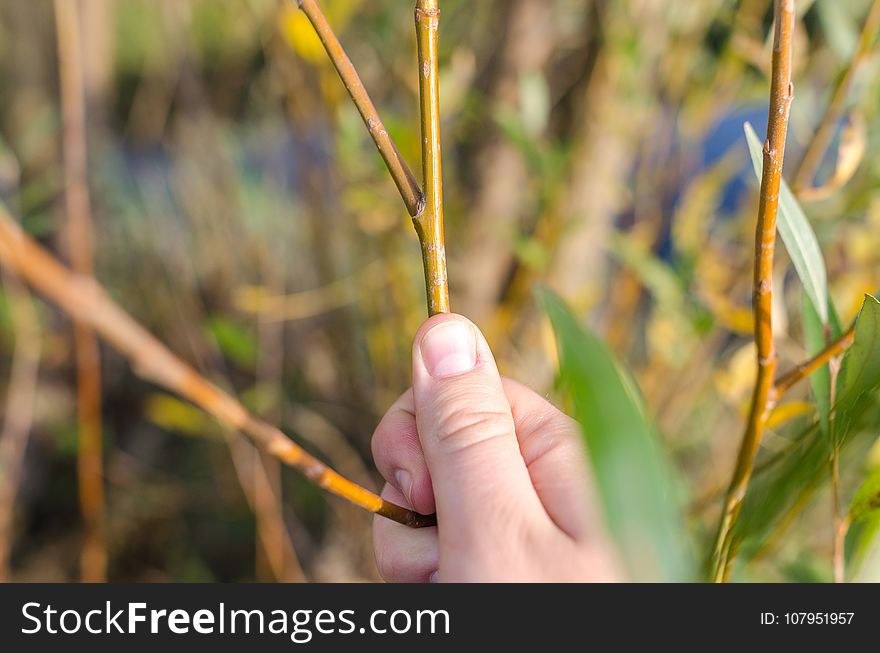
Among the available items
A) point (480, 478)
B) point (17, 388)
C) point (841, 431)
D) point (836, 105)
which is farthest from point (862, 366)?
point (17, 388)

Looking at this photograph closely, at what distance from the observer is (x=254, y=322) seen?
1066 millimetres

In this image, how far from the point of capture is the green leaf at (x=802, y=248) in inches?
10.8

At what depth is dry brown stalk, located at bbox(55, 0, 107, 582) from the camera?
52cm

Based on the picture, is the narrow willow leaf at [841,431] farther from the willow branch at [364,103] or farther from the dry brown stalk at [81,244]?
the dry brown stalk at [81,244]

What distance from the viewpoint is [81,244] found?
54 centimetres

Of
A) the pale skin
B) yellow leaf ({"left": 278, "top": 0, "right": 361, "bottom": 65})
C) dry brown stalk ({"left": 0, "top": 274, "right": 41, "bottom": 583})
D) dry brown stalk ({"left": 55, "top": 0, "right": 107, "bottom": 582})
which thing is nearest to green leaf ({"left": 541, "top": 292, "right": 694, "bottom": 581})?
the pale skin

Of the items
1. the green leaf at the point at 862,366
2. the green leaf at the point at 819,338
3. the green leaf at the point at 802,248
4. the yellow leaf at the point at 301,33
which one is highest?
the yellow leaf at the point at 301,33

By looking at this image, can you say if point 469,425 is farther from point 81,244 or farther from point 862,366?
point 81,244

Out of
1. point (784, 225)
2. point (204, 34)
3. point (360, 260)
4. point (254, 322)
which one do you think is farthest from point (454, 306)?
point (204, 34)

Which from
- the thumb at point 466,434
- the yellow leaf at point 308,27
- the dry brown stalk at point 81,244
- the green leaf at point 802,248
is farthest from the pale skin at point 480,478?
the dry brown stalk at point 81,244

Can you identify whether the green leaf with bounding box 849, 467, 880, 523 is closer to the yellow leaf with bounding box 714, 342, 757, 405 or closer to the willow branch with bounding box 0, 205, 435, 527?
the willow branch with bounding box 0, 205, 435, 527

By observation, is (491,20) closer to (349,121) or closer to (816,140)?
(349,121)

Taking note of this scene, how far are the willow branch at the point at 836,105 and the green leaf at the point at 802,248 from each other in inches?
7.0

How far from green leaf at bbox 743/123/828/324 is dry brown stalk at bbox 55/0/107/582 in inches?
17.9
